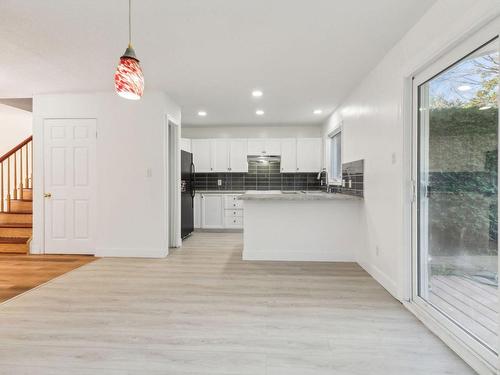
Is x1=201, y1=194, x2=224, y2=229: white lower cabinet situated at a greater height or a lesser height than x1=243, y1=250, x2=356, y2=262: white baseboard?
greater

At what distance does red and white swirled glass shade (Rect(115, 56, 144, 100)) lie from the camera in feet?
5.75

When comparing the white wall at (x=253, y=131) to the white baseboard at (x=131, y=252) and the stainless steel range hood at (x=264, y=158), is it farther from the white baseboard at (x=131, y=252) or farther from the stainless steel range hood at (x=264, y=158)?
the white baseboard at (x=131, y=252)

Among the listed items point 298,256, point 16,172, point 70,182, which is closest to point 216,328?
point 298,256

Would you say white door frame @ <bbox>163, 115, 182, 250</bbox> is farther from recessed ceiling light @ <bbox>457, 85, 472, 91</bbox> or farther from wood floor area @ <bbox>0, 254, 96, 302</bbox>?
recessed ceiling light @ <bbox>457, 85, 472, 91</bbox>

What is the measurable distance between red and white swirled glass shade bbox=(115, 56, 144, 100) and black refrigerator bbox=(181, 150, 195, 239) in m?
3.59

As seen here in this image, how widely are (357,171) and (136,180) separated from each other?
312 cm

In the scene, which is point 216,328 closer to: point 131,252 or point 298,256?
point 298,256

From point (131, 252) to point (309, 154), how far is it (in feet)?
13.6

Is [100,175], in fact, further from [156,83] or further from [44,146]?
[156,83]

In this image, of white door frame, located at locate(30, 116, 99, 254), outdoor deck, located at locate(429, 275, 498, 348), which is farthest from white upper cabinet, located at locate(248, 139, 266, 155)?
outdoor deck, located at locate(429, 275, 498, 348)

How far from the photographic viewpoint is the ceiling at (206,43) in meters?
2.26

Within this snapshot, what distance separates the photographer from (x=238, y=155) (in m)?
6.71

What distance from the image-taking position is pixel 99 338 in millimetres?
2055

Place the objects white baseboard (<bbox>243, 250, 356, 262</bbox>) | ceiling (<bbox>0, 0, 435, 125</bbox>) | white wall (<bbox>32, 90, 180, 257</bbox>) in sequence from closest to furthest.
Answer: ceiling (<bbox>0, 0, 435, 125</bbox>) → white baseboard (<bbox>243, 250, 356, 262</bbox>) → white wall (<bbox>32, 90, 180, 257</bbox>)
